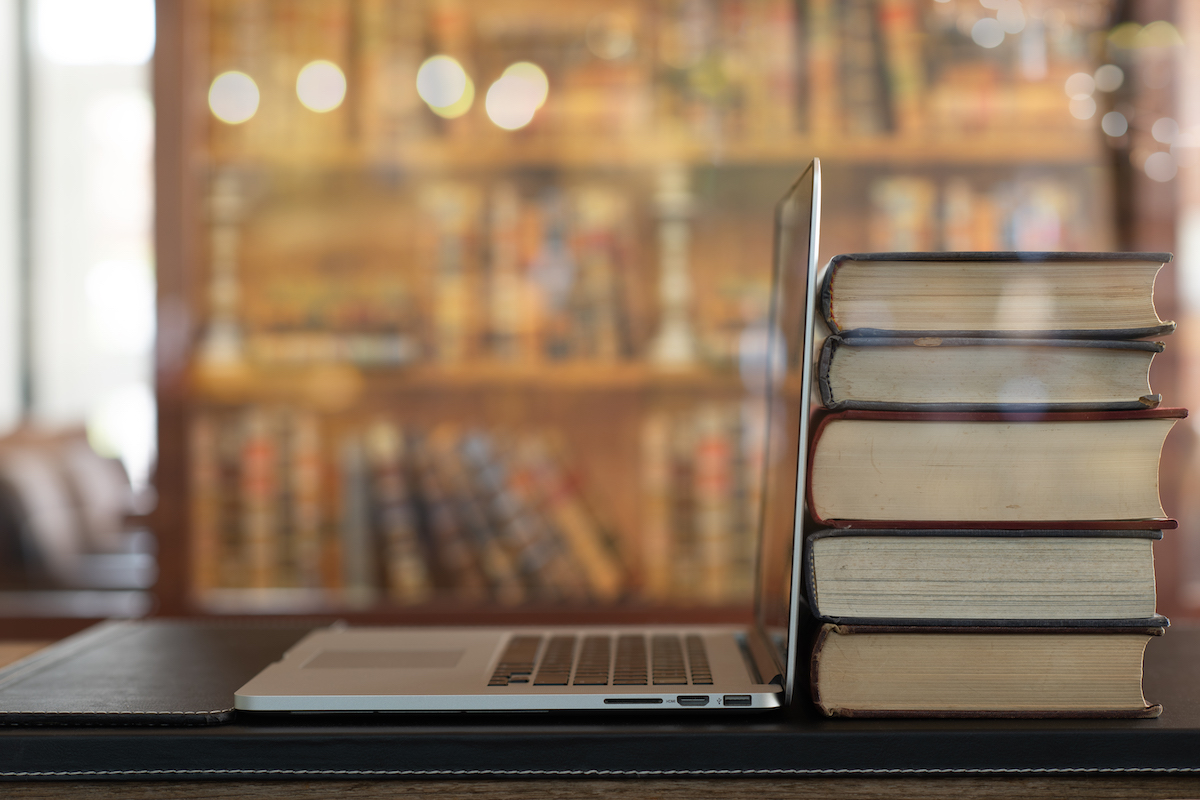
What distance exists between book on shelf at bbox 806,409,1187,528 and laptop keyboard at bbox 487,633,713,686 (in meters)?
0.12

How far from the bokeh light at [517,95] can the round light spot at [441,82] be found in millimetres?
54

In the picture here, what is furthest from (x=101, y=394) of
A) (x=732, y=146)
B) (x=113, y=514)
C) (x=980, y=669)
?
(x=980, y=669)

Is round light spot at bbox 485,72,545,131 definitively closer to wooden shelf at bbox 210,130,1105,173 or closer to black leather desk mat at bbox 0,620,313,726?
wooden shelf at bbox 210,130,1105,173

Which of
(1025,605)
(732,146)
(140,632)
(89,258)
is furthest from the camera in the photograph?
(89,258)

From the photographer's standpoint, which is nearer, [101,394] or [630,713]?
[630,713]

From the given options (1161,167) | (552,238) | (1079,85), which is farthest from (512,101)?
(1161,167)

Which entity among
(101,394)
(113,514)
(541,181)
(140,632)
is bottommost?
(113,514)

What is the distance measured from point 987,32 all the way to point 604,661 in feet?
4.86

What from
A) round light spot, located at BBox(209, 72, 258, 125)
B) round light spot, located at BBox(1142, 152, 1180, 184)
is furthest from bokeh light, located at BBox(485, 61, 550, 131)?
round light spot, located at BBox(1142, 152, 1180, 184)

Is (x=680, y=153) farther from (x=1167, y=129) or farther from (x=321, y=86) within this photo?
(x=1167, y=129)

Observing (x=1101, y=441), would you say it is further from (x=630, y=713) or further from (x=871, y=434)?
(x=630, y=713)

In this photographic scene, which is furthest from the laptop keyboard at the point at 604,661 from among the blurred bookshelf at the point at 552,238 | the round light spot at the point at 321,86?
the round light spot at the point at 321,86

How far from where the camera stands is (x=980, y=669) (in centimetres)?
42

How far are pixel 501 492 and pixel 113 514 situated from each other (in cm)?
76
